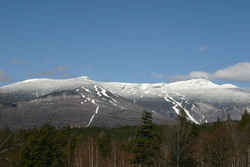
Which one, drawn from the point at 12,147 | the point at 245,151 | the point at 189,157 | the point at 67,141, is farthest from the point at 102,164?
the point at 12,147

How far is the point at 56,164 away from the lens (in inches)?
2269

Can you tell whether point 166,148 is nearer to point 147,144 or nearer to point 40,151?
point 147,144

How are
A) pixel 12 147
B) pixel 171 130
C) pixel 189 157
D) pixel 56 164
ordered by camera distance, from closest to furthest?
pixel 12 147, pixel 171 130, pixel 189 157, pixel 56 164

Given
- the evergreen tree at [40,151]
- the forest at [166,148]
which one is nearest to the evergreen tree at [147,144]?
the forest at [166,148]

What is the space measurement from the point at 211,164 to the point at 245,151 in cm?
1013

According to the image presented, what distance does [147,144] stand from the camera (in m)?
54.3

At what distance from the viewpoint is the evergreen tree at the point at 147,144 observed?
178 ft

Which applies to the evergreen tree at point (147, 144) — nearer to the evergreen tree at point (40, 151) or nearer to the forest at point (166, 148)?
the forest at point (166, 148)

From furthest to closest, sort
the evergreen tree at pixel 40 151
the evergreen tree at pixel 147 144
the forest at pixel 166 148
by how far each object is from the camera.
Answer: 1. the evergreen tree at pixel 147 144
2. the evergreen tree at pixel 40 151
3. the forest at pixel 166 148

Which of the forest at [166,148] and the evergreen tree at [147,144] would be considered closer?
the forest at [166,148]

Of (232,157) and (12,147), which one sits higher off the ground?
(12,147)

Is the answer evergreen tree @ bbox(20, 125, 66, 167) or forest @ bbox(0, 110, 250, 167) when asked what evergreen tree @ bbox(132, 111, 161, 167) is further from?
evergreen tree @ bbox(20, 125, 66, 167)

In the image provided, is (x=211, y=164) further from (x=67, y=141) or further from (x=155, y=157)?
(x=67, y=141)

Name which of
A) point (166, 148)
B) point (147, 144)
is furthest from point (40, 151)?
point (166, 148)
